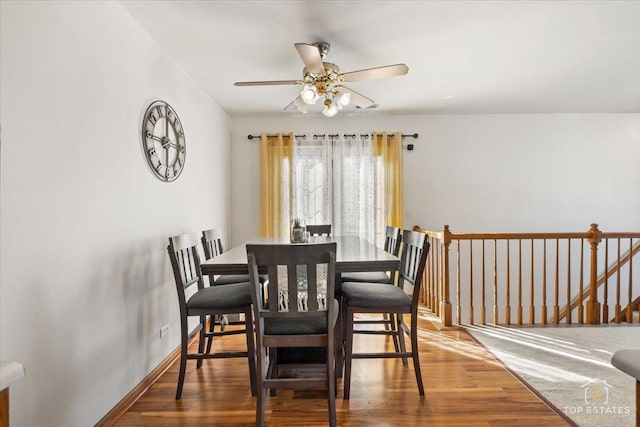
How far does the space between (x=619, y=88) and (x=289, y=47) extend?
356cm

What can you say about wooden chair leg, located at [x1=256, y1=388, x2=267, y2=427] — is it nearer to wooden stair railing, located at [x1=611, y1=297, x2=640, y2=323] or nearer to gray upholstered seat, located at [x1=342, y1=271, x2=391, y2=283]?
gray upholstered seat, located at [x1=342, y1=271, x2=391, y2=283]

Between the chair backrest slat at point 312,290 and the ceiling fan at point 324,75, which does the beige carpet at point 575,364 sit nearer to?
the chair backrest slat at point 312,290

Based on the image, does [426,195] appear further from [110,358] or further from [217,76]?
[110,358]

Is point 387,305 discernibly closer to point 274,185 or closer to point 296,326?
point 296,326

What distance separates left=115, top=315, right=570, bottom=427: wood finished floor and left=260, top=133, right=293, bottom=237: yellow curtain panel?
6.95 feet

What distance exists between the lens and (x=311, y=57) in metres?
2.16

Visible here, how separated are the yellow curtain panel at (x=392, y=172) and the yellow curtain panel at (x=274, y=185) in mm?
1180

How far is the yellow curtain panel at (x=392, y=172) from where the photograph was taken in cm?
443

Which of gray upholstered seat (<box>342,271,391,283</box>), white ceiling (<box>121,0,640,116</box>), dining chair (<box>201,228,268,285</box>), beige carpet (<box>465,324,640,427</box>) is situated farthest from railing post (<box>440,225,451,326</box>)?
dining chair (<box>201,228,268,285</box>)

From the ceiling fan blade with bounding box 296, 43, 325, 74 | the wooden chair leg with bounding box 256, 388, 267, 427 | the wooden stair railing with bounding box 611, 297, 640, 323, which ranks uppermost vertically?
the ceiling fan blade with bounding box 296, 43, 325, 74

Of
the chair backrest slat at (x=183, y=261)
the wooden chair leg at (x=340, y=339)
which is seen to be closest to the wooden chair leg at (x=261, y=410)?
the wooden chair leg at (x=340, y=339)

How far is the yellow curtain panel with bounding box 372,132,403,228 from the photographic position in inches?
175

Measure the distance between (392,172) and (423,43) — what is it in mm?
2017

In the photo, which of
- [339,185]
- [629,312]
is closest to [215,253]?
[339,185]
